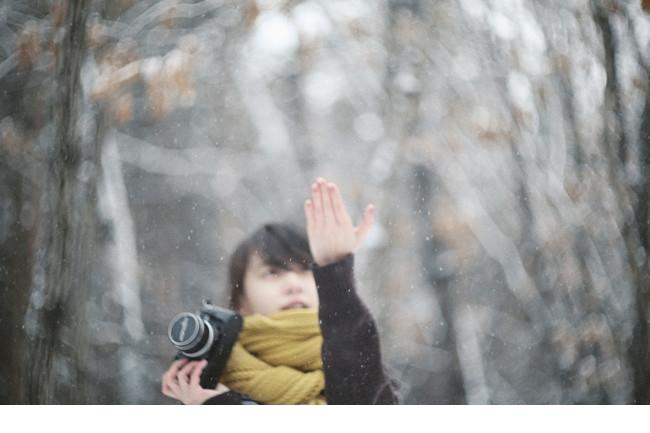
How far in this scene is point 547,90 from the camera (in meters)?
3.00

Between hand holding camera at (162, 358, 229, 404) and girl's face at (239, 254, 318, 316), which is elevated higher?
girl's face at (239, 254, 318, 316)

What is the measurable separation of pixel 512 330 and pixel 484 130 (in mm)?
629

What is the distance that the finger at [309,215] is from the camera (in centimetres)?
282

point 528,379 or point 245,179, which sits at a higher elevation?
point 245,179

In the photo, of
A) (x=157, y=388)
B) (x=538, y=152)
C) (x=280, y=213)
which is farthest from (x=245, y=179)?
(x=538, y=152)

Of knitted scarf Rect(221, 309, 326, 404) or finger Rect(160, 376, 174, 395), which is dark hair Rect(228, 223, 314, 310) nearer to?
knitted scarf Rect(221, 309, 326, 404)

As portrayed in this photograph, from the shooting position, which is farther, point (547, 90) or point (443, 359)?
point (547, 90)

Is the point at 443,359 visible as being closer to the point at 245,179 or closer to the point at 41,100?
the point at 245,179

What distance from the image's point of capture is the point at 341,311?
2787 mm

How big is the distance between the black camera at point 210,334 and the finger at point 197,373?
0.02 m

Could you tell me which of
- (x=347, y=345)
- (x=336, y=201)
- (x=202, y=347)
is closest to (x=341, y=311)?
(x=347, y=345)

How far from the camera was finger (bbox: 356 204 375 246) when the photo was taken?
282 centimetres

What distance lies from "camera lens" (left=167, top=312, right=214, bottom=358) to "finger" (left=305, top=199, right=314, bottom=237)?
420mm

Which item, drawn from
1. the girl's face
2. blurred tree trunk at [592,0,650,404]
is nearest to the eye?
the girl's face
